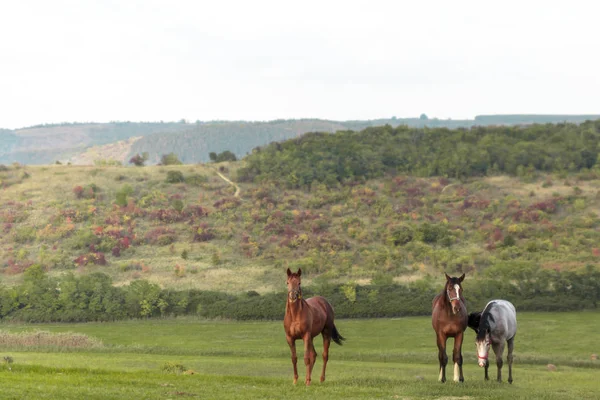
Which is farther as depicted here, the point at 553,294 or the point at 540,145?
the point at 540,145

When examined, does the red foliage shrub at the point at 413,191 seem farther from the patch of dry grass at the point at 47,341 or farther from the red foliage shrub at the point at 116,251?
the patch of dry grass at the point at 47,341

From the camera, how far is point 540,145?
105 m

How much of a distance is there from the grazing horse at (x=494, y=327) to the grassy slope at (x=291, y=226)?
42682mm

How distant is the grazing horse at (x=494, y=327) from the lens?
880 inches

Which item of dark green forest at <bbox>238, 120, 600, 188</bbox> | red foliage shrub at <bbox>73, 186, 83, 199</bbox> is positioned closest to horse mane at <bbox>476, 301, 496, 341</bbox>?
dark green forest at <bbox>238, 120, 600, 188</bbox>

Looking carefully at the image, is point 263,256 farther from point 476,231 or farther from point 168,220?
point 476,231

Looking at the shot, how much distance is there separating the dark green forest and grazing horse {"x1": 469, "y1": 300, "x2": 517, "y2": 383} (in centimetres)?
7273

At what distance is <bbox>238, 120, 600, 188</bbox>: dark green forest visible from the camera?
9912cm

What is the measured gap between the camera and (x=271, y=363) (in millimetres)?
32281

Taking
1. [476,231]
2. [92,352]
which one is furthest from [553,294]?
[92,352]

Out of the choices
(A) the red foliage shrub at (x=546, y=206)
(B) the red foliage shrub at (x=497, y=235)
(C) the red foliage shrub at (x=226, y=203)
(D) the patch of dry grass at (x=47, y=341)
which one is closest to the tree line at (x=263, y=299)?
(D) the patch of dry grass at (x=47, y=341)

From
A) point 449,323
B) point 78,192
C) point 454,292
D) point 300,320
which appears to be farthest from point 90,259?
point 454,292

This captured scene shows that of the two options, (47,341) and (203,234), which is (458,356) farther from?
(203,234)

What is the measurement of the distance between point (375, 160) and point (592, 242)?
108 feet
